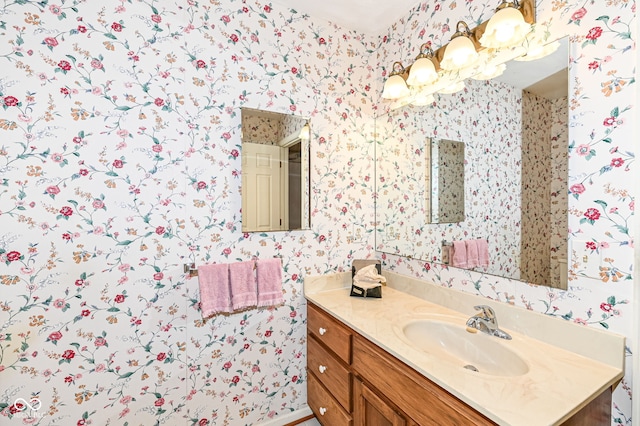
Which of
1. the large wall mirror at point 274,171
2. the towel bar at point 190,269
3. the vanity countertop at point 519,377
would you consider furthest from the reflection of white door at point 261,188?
the vanity countertop at point 519,377

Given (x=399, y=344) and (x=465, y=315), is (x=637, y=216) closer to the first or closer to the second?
(x=465, y=315)

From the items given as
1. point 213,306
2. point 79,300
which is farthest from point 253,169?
point 79,300

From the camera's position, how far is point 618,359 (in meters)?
0.99

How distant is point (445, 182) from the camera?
Result: 1.66 m

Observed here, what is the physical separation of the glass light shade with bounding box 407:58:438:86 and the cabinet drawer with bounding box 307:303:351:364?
1.43 meters

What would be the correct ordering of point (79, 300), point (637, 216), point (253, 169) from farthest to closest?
1. point (253, 169)
2. point (79, 300)
3. point (637, 216)

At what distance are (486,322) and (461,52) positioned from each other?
1271mm

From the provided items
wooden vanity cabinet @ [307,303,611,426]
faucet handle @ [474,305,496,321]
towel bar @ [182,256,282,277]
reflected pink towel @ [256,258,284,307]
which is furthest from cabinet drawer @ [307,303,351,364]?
towel bar @ [182,256,282,277]

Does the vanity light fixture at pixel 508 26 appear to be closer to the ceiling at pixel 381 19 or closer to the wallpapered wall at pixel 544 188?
the ceiling at pixel 381 19

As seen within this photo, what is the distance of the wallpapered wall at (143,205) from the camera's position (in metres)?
1.26

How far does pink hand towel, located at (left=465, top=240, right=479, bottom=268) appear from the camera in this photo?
1.48 meters

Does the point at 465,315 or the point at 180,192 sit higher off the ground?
the point at 180,192

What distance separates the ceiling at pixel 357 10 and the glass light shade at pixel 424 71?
0.42 meters

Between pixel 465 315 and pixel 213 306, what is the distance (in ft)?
4.26
